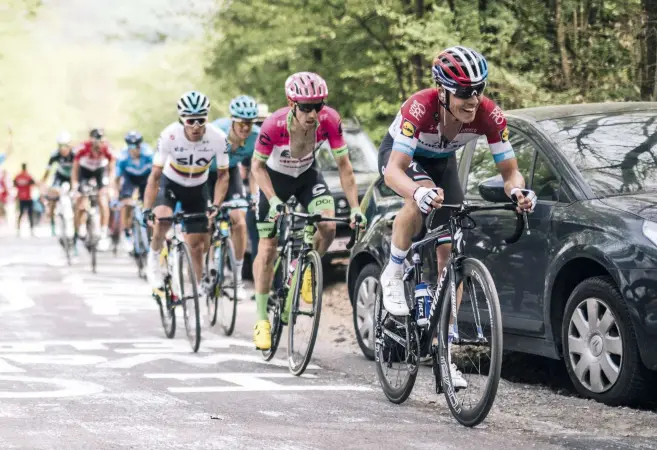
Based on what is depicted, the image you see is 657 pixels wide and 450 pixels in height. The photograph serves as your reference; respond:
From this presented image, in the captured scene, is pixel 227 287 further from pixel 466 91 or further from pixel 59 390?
pixel 466 91

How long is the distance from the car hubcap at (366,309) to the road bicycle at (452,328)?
1.61m

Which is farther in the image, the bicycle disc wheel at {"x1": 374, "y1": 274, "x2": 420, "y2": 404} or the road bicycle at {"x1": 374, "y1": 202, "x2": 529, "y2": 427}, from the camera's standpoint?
the bicycle disc wheel at {"x1": 374, "y1": 274, "x2": 420, "y2": 404}

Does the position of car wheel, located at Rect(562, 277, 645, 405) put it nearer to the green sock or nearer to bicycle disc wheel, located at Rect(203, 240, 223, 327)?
the green sock

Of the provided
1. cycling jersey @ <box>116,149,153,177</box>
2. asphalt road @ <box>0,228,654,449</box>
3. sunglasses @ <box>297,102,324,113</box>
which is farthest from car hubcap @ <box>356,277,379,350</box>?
cycling jersey @ <box>116,149,153,177</box>

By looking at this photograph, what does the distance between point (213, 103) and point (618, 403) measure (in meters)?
25.8

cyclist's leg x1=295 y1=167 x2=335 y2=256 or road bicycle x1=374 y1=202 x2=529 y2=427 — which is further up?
cyclist's leg x1=295 y1=167 x2=335 y2=256

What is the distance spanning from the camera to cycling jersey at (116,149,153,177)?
58.8ft

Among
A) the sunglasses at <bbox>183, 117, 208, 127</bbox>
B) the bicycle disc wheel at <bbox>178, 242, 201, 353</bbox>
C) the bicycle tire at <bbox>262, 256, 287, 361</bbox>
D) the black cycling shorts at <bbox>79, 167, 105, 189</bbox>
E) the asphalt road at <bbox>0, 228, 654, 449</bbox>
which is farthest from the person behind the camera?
the black cycling shorts at <bbox>79, 167, 105, 189</bbox>

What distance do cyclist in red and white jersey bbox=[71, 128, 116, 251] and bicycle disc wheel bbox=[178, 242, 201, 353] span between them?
361 inches

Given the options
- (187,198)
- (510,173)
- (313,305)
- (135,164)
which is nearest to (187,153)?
(187,198)

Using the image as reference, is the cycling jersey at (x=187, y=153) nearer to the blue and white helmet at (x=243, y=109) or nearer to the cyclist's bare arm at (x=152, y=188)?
the cyclist's bare arm at (x=152, y=188)

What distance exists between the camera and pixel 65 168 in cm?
2198

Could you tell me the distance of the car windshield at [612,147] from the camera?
7703 millimetres

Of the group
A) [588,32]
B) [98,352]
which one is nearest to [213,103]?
[588,32]
